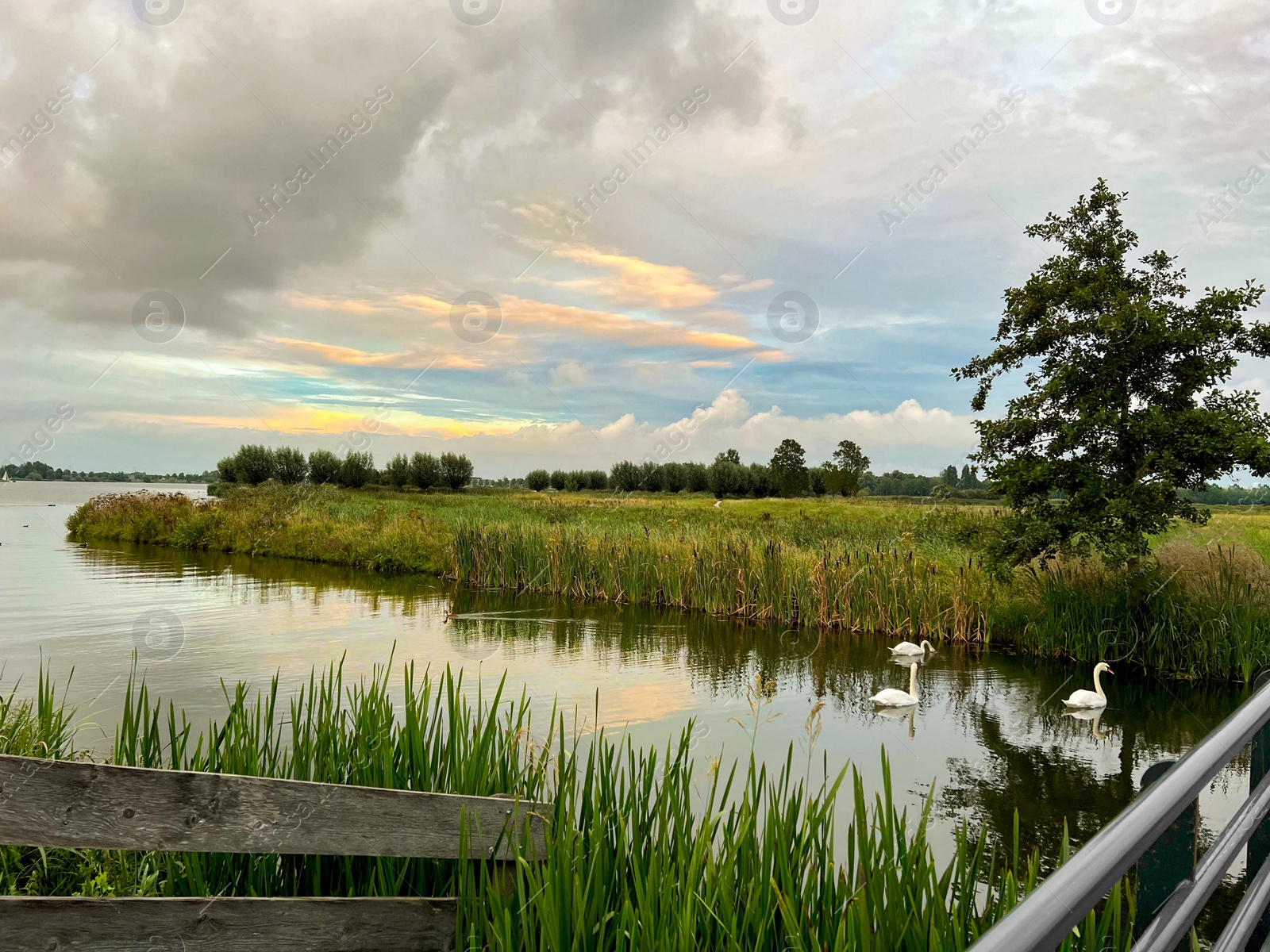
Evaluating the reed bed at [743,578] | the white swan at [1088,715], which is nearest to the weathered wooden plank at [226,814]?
the white swan at [1088,715]

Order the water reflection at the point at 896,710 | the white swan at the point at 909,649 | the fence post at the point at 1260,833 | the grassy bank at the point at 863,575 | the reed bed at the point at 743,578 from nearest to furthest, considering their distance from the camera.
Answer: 1. the fence post at the point at 1260,833
2. the water reflection at the point at 896,710
3. the grassy bank at the point at 863,575
4. the white swan at the point at 909,649
5. the reed bed at the point at 743,578

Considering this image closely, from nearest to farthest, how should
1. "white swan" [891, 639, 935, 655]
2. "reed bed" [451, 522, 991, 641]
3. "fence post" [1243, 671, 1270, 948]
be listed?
"fence post" [1243, 671, 1270, 948], "white swan" [891, 639, 935, 655], "reed bed" [451, 522, 991, 641]

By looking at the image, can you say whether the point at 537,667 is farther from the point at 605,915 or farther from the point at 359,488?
the point at 359,488

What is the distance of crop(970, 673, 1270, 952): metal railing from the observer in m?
0.67

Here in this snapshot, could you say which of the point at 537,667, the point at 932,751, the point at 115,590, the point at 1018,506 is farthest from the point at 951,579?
the point at 115,590

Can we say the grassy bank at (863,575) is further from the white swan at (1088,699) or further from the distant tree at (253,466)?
the distant tree at (253,466)

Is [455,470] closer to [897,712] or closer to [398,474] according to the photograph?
[398,474]

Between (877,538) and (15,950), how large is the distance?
1912cm

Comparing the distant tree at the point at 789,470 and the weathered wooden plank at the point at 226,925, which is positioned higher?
the distant tree at the point at 789,470

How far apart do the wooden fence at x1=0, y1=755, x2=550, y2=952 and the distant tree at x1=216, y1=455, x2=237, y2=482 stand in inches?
1791

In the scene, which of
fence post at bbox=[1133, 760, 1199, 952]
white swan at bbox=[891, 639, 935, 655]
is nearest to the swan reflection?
white swan at bbox=[891, 639, 935, 655]

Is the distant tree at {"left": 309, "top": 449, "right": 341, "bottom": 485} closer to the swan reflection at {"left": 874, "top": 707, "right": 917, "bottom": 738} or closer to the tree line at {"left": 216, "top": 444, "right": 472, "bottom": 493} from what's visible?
the tree line at {"left": 216, "top": 444, "right": 472, "bottom": 493}

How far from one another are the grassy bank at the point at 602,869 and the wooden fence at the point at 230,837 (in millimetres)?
185

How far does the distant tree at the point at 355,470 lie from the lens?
46094 millimetres
